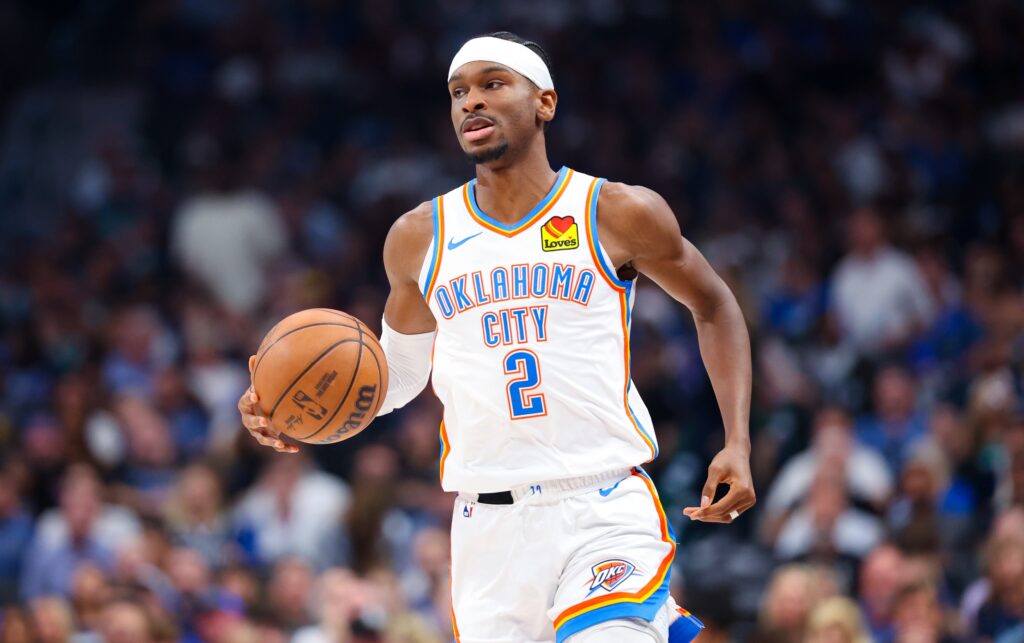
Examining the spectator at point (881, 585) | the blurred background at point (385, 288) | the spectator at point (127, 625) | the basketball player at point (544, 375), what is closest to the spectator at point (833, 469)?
the blurred background at point (385, 288)

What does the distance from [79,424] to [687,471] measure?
4.60 m

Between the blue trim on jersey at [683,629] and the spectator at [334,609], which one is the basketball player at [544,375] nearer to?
the blue trim on jersey at [683,629]

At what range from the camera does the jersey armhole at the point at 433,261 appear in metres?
5.31

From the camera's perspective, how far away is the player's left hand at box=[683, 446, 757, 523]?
16.1 feet

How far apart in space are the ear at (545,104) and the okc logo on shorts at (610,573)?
1619mm

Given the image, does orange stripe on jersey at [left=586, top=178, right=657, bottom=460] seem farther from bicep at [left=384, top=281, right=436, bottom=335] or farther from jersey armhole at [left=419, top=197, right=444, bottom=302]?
bicep at [left=384, top=281, right=436, bottom=335]

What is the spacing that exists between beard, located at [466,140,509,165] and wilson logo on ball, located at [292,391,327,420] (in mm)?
1021

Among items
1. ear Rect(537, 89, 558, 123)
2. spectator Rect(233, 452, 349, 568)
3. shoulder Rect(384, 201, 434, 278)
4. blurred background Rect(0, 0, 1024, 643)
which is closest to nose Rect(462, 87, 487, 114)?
ear Rect(537, 89, 558, 123)

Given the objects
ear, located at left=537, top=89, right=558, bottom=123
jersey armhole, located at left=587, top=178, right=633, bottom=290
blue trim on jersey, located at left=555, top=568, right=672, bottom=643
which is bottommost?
blue trim on jersey, located at left=555, top=568, right=672, bottom=643

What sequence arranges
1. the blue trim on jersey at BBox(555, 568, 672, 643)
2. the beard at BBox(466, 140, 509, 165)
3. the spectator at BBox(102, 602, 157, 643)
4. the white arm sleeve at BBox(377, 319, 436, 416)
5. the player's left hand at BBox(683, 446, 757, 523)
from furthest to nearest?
1. the spectator at BBox(102, 602, 157, 643)
2. the white arm sleeve at BBox(377, 319, 436, 416)
3. the beard at BBox(466, 140, 509, 165)
4. the player's left hand at BBox(683, 446, 757, 523)
5. the blue trim on jersey at BBox(555, 568, 672, 643)

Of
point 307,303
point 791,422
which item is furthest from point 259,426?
point 307,303

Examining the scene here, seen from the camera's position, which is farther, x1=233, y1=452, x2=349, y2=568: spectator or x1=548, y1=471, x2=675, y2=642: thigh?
x1=233, y1=452, x2=349, y2=568: spectator

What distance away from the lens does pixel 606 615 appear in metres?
4.80

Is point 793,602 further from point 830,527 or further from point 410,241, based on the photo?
point 410,241
